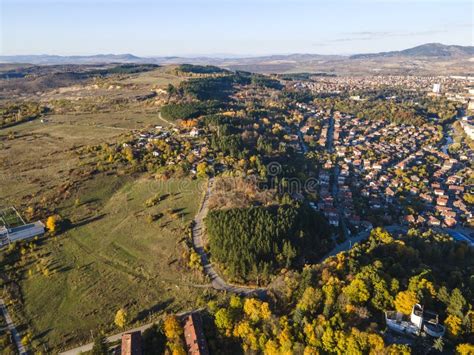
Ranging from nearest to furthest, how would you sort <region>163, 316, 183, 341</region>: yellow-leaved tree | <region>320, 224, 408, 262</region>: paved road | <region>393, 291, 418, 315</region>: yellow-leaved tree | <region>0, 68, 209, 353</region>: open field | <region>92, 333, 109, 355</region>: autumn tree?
<region>393, 291, 418, 315</region>: yellow-leaved tree
<region>92, 333, 109, 355</region>: autumn tree
<region>163, 316, 183, 341</region>: yellow-leaved tree
<region>0, 68, 209, 353</region>: open field
<region>320, 224, 408, 262</region>: paved road

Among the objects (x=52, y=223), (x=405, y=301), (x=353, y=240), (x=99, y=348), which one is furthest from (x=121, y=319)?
(x=353, y=240)

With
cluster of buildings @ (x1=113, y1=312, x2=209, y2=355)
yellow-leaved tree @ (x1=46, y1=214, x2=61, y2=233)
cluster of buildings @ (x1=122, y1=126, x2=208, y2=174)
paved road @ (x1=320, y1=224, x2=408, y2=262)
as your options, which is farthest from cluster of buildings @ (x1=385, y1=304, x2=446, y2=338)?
yellow-leaved tree @ (x1=46, y1=214, x2=61, y2=233)

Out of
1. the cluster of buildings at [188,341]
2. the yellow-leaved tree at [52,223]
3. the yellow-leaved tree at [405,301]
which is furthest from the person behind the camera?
the yellow-leaved tree at [52,223]

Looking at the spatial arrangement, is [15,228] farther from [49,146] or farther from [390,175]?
[390,175]

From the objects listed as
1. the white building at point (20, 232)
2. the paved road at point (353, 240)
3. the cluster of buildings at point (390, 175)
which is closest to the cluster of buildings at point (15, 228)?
the white building at point (20, 232)

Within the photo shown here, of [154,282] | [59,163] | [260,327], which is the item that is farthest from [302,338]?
[59,163]

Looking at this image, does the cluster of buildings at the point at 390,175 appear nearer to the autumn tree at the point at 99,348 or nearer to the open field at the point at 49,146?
the autumn tree at the point at 99,348

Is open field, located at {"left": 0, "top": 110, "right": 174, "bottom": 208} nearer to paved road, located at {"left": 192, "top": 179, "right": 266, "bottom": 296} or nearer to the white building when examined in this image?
the white building
